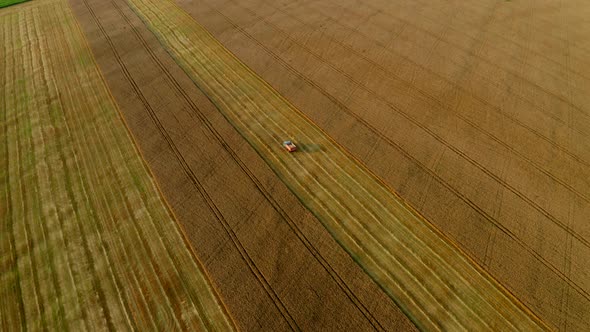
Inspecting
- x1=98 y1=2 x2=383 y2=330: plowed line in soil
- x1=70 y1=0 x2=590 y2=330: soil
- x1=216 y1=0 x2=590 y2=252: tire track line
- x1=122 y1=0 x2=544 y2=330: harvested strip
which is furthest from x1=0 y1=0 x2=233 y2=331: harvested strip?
x1=216 y1=0 x2=590 y2=252: tire track line

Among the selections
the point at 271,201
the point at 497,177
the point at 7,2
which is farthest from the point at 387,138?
the point at 7,2

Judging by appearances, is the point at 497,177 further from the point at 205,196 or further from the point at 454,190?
the point at 205,196

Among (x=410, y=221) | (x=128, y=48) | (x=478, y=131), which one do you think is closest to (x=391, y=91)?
(x=478, y=131)

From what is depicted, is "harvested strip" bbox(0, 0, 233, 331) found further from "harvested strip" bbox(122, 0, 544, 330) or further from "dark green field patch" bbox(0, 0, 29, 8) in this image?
"dark green field patch" bbox(0, 0, 29, 8)

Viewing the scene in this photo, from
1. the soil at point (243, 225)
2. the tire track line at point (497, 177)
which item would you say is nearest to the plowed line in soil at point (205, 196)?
the soil at point (243, 225)

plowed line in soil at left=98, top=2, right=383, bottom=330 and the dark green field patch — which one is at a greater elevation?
the dark green field patch

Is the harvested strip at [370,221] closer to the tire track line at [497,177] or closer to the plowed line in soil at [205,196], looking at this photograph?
the plowed line in soil at [205,196]

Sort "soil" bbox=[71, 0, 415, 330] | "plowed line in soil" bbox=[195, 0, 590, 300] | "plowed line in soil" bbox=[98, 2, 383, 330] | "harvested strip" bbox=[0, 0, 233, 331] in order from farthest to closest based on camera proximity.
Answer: "plowed line in soil" bbox=[195, 0, 590, 300] → "harvested strip" bbox=[0, 0, 233, 331] → "plowed line in soil" bbox=[98, 2, 383, 330] → "soil" bbox=[71, 0, 415, 330]
